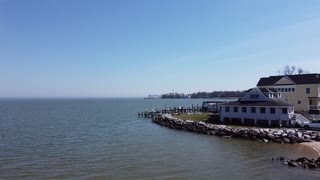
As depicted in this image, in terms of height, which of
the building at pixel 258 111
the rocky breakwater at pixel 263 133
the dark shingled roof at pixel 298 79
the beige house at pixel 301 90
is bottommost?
the rocky breakwater at pixel 263 133

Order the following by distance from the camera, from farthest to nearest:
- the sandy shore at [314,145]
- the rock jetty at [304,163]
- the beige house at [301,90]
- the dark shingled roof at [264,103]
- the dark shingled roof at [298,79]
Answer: the dark shingled roof at [298,79]
the beige house at [301,90]
the dark shingled roof at [264,103]
the sandy shore at [314,145]
the rock jetty at [304,163]

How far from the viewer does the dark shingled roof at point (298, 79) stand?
181ft

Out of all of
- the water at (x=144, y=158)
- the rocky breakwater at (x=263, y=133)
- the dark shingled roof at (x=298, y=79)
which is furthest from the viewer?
the dark shingled roof at (x=298, y=79)

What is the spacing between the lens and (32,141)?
3641 centimetres

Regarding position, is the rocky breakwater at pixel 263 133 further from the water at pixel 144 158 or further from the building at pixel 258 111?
Result: the building at pixel 258 111

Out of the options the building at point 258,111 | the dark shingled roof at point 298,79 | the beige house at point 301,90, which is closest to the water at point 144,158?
the building at point 258,111

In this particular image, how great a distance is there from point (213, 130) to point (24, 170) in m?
24.2

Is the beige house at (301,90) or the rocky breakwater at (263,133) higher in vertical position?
the beige house at (301,90)

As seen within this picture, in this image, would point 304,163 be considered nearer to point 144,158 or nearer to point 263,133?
point 144,158

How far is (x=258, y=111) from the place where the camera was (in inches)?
1748

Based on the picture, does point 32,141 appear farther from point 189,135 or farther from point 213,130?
point 213,130

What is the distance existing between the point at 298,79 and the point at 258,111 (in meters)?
17.2

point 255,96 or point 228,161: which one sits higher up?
point 255,96

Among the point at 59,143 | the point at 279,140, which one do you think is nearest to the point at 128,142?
the point at 59,143
